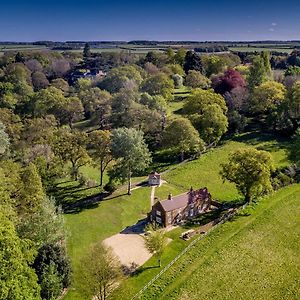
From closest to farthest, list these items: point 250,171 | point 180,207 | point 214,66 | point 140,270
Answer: point 140,270 → point 180,207 → point 250,171 → point 214,66

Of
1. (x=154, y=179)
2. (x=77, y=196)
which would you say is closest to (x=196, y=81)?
(x=154, y=179)

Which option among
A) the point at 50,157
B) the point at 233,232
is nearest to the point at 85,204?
the point at 50,157

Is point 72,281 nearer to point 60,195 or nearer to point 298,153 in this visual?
point 60,195

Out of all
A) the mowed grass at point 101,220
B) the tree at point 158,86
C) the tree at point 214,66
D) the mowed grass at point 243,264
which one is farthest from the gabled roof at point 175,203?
the tree at point 214,66

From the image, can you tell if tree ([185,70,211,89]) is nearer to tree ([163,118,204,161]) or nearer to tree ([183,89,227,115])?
tree ([183,89,227,115])

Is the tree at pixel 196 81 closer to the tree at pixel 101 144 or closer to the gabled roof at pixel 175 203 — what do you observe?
the tree at pixel 101 144

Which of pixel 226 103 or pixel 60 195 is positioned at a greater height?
pixel 226 103

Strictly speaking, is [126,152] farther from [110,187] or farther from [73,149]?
[73,149]
